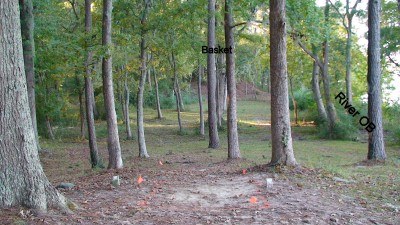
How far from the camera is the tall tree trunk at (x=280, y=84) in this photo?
29.7ft

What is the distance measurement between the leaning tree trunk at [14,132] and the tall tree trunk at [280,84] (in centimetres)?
525

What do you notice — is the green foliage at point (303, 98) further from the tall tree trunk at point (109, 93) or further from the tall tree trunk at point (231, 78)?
the tall tree trunk at point (109, 93)

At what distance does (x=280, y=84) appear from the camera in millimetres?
9070

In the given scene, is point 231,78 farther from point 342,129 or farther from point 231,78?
point 342,129

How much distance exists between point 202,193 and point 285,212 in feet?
6.27

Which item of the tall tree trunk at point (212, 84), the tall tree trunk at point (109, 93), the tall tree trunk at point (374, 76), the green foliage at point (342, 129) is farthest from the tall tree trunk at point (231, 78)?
the green foliage at point (342, 129)

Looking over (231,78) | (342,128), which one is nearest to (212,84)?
(231,78)

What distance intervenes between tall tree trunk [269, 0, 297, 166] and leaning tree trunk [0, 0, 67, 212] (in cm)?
525

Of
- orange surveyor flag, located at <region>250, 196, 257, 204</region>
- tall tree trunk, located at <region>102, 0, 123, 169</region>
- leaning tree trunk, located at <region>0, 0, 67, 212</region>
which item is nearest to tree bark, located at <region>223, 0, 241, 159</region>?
tall tree trunk, located at <region>102, 0, 123, 169</region>

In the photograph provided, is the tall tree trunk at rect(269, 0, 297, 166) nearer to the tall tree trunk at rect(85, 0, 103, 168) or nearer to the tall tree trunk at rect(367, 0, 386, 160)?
the tall tree trunk at rect(367, 0, 386, 160)

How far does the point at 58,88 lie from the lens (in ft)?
89.6

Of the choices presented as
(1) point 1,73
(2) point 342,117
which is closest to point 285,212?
(1) point 1,73

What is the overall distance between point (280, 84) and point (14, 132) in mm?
5597

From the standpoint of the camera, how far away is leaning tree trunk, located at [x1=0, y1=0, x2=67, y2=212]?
5.43m
